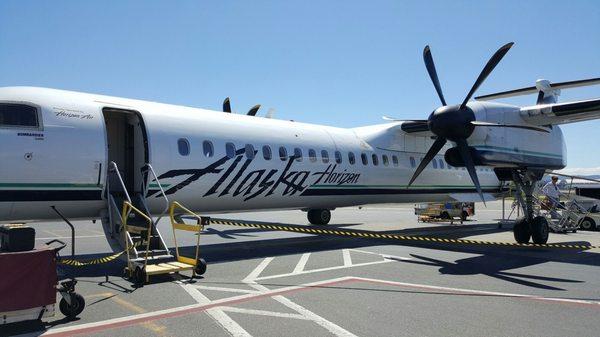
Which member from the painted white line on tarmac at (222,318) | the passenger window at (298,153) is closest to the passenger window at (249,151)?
the passenger window at (298,153)

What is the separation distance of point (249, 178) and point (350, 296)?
653 cm

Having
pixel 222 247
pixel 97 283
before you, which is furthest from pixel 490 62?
pixel 97 283

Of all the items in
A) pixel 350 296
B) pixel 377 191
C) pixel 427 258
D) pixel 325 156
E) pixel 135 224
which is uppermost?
pixel 325 156

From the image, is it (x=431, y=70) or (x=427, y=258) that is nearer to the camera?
(x=427, y=258)

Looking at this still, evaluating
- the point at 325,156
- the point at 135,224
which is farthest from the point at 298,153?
the point at 135,224

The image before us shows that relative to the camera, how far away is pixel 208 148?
12.4 m

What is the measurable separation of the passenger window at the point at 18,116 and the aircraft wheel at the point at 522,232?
13.4m

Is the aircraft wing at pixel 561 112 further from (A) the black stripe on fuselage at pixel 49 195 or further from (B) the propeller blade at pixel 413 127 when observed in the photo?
(A) the black stripe on fuselage at pixel 49 195

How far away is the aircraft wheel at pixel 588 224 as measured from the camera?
20.3 metres

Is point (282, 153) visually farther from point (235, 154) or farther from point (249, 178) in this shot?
point (235, 154)

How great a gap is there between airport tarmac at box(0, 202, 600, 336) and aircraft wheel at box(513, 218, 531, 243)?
4.28ft

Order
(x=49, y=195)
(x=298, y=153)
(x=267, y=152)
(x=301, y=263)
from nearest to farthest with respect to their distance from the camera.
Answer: (x=49, y=195)
(x=301, y=263)
(x=267, y=152)
(x=298, y=153)

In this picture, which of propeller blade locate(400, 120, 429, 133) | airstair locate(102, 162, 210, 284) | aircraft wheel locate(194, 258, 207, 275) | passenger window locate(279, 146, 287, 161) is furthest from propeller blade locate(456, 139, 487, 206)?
aircraft wheel locate(194, 258, 207, 275)

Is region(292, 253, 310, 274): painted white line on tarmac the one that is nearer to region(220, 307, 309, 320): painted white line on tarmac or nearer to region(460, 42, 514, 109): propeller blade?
region(220, 307, 309, 320): painted white line on tarmac
